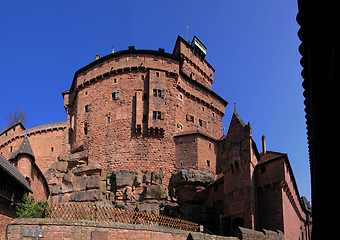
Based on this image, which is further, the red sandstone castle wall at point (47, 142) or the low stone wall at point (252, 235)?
the red sandstone castle wall at point (47, 142)

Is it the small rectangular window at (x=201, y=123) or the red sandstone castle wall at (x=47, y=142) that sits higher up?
the small rectangular window at (x=201, y=123)

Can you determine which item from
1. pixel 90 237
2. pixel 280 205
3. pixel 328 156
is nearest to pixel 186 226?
pixel 90 237

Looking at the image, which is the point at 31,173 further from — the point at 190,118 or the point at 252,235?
the point at 190,118

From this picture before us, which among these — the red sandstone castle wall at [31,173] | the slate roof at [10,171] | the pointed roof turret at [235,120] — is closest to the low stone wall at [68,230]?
the slate roof at [10,171]

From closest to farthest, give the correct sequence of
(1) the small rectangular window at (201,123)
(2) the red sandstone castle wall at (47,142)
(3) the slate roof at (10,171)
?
(3) the slate roof at (10,171) < (1) the small rectangular window at (201,123) < (2) the red sandstone castle wall at (47,142)

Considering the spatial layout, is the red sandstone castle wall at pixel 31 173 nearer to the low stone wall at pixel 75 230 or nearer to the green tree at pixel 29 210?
the green tree at pixel 29 210

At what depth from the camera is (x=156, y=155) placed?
4297 cm

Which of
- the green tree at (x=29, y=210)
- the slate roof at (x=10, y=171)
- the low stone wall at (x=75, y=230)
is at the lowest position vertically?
the low stone wall at (x=75, y=230)

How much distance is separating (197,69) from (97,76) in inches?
718

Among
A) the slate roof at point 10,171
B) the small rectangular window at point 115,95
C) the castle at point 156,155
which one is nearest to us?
the slate roof at point 10,171

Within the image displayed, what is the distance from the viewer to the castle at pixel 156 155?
109ft

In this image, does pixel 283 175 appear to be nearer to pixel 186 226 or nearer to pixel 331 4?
pixel 186 226

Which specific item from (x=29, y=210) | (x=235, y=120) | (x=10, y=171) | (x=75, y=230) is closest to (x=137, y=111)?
(x=235, y=120)

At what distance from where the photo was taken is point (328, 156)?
7.17m
